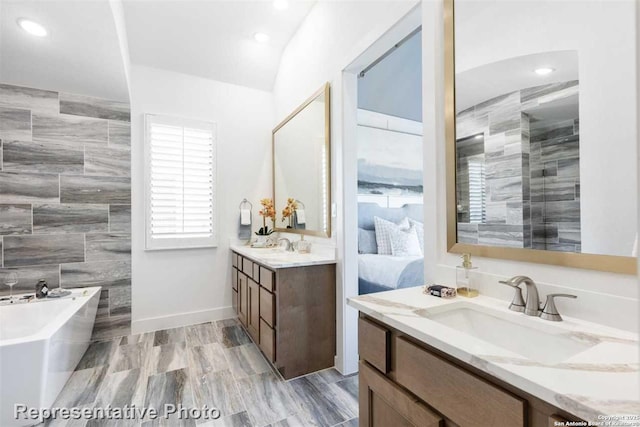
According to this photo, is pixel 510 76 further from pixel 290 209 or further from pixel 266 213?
pixel 266 213

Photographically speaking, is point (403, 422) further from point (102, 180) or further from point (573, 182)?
point (102, 180)

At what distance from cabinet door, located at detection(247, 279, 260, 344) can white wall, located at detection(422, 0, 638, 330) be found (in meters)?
1.54

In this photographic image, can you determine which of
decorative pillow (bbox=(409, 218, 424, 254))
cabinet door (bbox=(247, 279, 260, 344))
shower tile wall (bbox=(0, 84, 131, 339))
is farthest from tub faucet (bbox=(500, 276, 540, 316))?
shower tile wall (bbox=(0, 84, 131, 339))

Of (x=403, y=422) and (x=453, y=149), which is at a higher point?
(x=453, y=149)

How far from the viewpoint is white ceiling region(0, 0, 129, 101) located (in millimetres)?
1700

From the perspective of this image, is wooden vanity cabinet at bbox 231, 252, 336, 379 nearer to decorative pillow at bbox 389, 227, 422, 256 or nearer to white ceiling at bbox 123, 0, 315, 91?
decorative pillow at bbox 389, 227, 422, 256

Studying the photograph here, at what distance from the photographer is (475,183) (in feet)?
4.22

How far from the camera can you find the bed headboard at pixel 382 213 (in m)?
3.71

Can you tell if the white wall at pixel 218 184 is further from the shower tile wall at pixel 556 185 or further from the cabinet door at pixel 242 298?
the shower tile wall at pixel 556 185

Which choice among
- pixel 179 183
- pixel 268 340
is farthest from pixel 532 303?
pixel 179 183

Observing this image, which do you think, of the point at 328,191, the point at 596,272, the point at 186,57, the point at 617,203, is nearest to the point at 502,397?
the point at 596,272

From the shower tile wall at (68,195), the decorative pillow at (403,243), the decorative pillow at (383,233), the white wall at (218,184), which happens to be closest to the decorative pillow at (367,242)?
the decorative pillow at (383,233)

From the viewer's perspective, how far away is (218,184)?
3404 millimetres

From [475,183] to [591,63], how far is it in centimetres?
53
